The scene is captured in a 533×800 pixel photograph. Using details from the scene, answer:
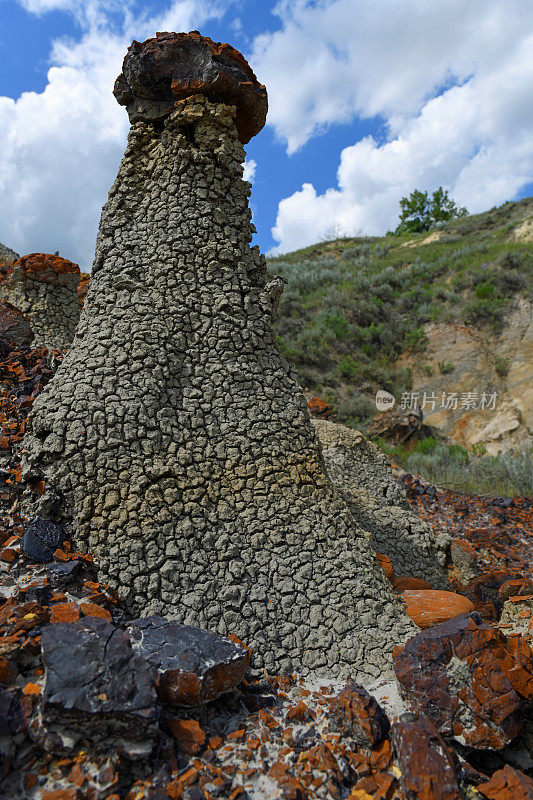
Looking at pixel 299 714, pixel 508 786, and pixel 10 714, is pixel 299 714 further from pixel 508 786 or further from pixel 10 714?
pixel 10 714

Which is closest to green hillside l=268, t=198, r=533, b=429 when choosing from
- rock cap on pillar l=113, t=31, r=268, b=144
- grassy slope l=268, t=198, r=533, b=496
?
grassy slope l=268, t=198, r=533, b=496

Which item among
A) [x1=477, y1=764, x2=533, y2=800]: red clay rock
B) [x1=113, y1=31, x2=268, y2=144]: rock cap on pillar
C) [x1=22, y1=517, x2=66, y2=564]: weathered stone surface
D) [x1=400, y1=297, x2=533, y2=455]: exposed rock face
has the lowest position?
[x1=477, y1=764, x2=533, y2=800]: red clay rock

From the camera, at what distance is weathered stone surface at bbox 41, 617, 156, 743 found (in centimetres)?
177

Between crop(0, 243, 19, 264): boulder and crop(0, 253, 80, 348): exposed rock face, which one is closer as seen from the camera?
crop(0, 253, 80, 348): exposed rock face

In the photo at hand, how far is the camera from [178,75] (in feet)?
12.2

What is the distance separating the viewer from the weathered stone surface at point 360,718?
6.91ft

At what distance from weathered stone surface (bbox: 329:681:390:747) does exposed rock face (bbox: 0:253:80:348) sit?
549cm

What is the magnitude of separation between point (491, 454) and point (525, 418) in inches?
59.9

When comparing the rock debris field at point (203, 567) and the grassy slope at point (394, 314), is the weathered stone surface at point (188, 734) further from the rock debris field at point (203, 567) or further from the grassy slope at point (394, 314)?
the grassy slope at point (394, 314)

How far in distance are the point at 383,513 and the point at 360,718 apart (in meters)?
2.73

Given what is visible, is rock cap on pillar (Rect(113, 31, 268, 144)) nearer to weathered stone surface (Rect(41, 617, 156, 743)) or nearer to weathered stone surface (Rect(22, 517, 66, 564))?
weathered stone surface (Rect(22, 517, 66, 564))

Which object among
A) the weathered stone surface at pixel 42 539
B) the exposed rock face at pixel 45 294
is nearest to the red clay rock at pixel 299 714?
the weathered stone surface at pixel 42 539

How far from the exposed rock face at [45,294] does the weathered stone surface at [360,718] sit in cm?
549

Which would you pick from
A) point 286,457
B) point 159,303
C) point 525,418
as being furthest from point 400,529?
point 525,418
